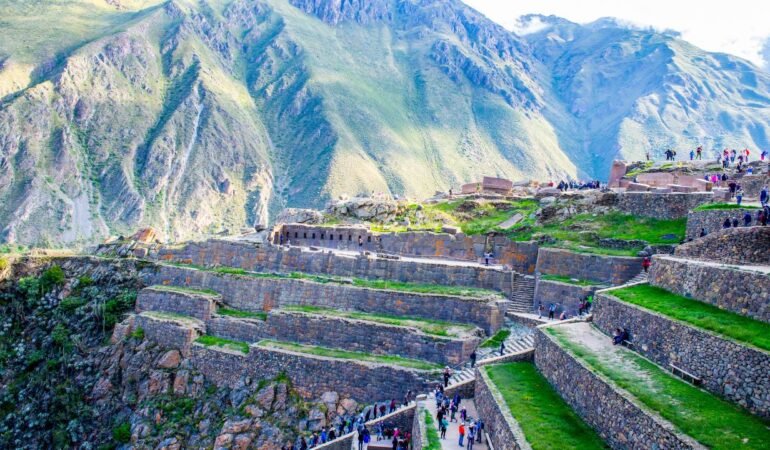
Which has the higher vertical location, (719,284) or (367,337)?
(719,284)

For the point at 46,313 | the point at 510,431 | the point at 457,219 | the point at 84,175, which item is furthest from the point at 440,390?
the point at 84,175

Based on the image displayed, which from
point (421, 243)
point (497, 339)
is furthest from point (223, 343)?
point (497, 339)

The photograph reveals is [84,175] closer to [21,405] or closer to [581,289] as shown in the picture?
[21,405]

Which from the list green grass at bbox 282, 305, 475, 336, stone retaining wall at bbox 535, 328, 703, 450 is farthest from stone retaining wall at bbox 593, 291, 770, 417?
green grass at bbox 282, 305, 475, 336

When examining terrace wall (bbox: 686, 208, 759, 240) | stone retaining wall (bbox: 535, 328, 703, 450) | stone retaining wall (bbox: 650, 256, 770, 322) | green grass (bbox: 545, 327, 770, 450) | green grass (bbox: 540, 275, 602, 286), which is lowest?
stone retaining wall (bbox: 535, 328, 703, 450)

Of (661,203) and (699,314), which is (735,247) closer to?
(699,314)

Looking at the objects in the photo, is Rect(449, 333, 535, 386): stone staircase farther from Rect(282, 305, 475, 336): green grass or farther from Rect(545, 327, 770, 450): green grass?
Rect(545, 327, 770, 450): green grass
